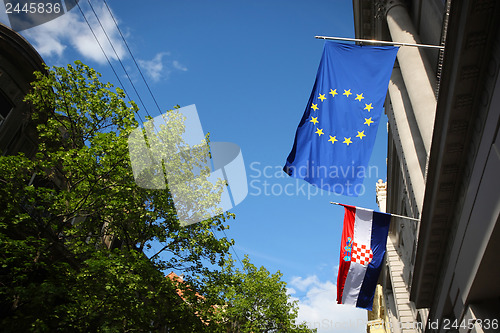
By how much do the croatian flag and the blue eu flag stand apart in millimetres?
1933

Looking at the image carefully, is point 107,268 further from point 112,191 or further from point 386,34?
point 386,34

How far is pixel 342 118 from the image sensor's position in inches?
351

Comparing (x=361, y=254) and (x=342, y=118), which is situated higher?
(x=342, y=118)

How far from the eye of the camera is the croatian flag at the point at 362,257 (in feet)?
31.4

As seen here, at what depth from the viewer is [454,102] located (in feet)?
20.9

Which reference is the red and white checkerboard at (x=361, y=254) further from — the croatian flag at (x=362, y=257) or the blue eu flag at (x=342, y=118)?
the blue eu flag at (x=342, y=118)

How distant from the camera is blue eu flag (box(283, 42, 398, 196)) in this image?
846cm

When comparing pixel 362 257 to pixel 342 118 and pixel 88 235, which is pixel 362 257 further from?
pixel 88 235

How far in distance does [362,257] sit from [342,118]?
4.29 metres

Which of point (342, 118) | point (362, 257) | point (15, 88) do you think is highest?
point (15, 88)

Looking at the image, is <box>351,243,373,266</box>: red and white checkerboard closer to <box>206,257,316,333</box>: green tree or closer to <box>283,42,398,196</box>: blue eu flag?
<box>283,42,398,196</box>: blue eu flag

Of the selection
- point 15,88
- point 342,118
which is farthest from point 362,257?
point 15,88

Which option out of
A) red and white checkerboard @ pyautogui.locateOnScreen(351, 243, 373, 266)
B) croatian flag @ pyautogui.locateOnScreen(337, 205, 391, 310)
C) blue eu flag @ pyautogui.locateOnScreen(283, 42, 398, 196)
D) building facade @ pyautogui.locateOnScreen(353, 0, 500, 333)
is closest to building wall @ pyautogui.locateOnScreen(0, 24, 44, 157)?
blue eu flag @ pyautogui.locateOnScreen(283, 42, 398, 196)

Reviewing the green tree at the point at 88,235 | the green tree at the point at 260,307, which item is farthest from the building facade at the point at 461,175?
the green tree at the point at 260,307
